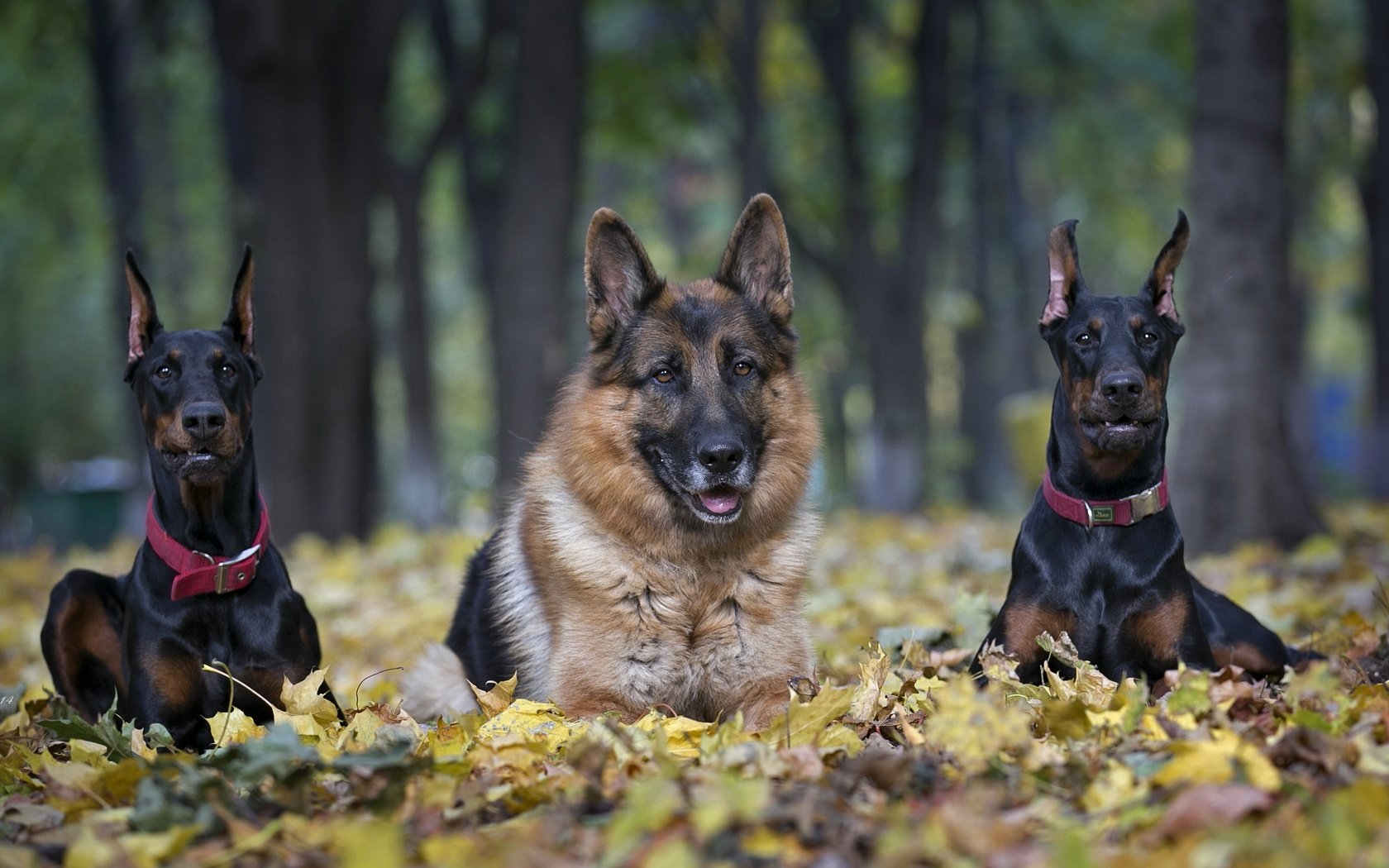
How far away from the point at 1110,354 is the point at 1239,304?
17.2 ft

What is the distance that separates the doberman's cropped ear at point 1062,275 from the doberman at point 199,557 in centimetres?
314

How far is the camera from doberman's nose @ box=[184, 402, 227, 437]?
15.8 ft

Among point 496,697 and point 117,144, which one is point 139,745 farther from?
point 117,144

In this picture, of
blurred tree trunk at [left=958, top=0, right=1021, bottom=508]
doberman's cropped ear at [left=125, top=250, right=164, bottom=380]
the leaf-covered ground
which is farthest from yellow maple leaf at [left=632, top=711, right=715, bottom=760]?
blurred tree trunk at [left=958, top=0, right=1021, bottom=508]

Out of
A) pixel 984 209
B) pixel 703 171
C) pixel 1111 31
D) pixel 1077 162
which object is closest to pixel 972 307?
pixel 984 209

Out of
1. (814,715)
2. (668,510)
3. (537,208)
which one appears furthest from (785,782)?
(537,208)

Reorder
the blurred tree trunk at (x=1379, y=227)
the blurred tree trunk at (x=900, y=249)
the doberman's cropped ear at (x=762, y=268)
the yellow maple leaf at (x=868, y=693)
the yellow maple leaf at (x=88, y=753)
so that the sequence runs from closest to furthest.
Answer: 1. the yellow maple leaf at (x=88, y=753)
2. the yellow maple leaf at (x=868, y=693)
3. the doberman's cropped ear at (x=762, y=268)
4. the blurred tree trunk at (x=1379, y=227)
5. the blurred tree trunk at (x=900, y=249)

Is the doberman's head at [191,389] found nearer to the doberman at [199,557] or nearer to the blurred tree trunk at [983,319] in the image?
the doberman at [199,557]

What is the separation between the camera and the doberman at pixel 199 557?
4.88 m

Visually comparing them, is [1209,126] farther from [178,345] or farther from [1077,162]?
[1077,162]

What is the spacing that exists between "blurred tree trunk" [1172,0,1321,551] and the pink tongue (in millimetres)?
5472

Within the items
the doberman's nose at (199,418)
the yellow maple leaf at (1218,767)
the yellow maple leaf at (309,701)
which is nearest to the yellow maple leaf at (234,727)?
the yellow maple leaf at (309,701)

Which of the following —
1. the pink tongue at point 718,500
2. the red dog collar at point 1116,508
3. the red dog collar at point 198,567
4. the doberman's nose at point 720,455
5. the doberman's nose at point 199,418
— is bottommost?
the red dog collar at point 198,567

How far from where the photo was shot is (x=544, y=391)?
14.0 meters
